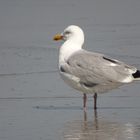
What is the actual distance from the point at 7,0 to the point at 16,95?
27.6 ft

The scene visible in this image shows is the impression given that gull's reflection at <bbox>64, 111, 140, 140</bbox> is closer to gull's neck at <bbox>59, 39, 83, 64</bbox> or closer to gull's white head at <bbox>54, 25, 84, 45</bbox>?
→ gull's neck at <bbox>59, 39, 83, 64</bbox>

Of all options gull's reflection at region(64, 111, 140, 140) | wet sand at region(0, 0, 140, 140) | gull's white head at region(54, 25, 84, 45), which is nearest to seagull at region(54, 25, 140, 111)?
wet sand at region(0, 0, 140, 140)

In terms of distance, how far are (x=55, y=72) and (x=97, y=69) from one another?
7.19ft

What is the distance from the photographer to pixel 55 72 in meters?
11.7

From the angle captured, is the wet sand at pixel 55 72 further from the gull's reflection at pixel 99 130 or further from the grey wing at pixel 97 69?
the grey wing at pixel 97 69

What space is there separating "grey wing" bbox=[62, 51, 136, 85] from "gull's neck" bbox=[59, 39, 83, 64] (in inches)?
9.9

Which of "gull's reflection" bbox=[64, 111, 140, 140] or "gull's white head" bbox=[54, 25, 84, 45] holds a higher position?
"gull's white head" bbox=[54, 25, 84, 45]

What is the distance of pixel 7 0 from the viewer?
60.0 feet

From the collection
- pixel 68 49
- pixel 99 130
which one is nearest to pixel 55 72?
pixel 68 49

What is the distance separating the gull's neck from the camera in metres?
10.1

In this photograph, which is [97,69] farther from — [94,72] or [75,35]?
[75,35]

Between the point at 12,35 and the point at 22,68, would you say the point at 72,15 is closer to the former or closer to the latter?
the point at 12,35

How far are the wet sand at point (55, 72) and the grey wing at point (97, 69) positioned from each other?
0.38 m

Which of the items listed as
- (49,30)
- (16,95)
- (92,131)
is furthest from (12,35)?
(92,131)
